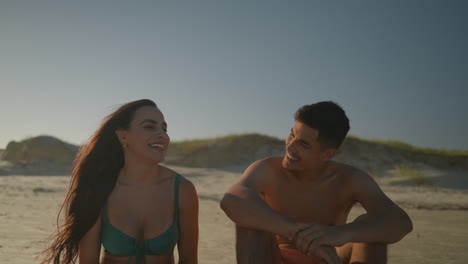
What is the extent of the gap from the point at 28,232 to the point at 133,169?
3.56m

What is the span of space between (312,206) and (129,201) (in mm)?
1492

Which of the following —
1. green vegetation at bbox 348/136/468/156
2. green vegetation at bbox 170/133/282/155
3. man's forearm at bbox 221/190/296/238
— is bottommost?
green vegetation at bbox 348/136/468/156

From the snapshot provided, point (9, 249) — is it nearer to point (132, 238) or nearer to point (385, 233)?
point (132, 238)

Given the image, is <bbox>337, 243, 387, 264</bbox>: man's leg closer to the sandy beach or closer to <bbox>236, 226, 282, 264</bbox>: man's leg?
<bbox>236, 226, 282, 264</bbox>: man's leg

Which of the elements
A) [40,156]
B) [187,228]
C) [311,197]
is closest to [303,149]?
[311,197]

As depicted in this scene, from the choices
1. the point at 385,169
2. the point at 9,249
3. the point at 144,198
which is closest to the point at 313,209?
the point at 144,198

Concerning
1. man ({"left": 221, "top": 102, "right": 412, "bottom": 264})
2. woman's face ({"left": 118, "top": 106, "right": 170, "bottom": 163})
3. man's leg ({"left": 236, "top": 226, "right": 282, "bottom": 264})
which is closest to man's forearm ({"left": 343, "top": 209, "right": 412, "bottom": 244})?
man ({"left": 221, "top": 102, "right": 412, "bottom": 264})

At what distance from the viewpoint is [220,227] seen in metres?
6.95

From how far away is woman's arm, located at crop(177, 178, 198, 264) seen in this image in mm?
3006

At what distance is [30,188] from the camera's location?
1290 centimetres

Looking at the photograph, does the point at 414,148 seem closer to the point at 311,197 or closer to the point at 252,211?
the point at 311,197

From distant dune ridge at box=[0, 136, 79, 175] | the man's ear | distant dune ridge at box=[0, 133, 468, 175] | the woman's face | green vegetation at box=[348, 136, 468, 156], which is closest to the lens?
the woman's face

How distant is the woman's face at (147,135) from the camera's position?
2.96 meters

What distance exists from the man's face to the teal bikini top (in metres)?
1.06
